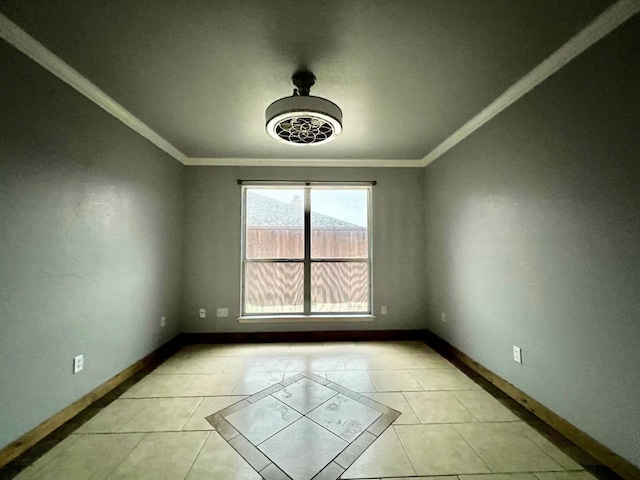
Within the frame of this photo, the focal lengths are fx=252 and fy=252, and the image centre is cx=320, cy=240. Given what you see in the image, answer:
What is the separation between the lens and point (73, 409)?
179 centimetres

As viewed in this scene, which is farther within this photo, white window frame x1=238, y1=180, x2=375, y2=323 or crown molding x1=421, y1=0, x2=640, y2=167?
white window frame x1=238, y1=180, x2=375, y2=323

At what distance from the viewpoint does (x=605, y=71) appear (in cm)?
137

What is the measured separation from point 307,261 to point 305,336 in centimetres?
101

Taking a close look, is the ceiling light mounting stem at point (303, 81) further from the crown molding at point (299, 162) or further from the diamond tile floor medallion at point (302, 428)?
the diamond tile floor medallion at point (302, 428)

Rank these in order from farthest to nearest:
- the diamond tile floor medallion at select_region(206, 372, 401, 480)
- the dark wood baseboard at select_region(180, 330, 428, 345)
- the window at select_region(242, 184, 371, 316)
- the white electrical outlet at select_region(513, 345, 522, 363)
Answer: the window at select_region(242, 184, 371, 316) < the dark wood baseboard at select_region(180, 330, 428, 345) < the white electrical outlet at select_region(513, 345, 522, 363) < the diamond tile floor medallion at select_region(206, 372, 401, 480)

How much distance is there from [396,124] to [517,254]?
62.3 inches

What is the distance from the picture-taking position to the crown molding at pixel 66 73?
139cm

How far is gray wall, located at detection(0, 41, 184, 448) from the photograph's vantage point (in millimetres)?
1435

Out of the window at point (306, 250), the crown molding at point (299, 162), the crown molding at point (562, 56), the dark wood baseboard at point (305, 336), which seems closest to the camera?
the crown molding at point (562, 56)

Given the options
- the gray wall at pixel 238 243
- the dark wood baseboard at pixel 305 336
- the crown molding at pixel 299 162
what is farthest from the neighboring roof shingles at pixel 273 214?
the dark wood baseboard at pixel 305 336

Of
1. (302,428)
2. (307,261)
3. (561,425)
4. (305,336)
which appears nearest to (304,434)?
(302,428)

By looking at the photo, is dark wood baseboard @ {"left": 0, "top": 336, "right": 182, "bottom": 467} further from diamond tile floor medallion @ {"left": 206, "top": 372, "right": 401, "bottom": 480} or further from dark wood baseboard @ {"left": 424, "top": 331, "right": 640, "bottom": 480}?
dark wood baseboard @ {"left": 424, "top": 331, "right": 640, "bottom": 480}

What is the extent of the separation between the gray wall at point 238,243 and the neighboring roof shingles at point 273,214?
0.65 feet

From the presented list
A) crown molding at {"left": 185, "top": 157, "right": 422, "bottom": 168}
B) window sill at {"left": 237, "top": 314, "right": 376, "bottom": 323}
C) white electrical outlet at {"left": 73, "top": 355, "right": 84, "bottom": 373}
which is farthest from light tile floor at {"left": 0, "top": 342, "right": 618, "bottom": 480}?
crown molding at {"left": 185, "top": 157, "right": 422, "bottom": 168}
